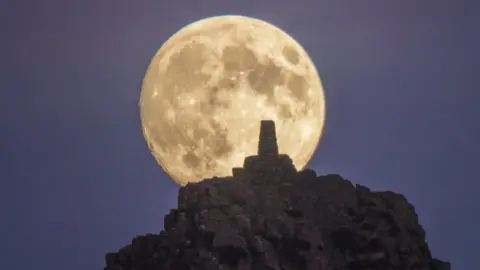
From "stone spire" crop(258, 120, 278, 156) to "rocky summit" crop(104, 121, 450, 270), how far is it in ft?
0.15

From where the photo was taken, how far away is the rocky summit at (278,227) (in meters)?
32.9

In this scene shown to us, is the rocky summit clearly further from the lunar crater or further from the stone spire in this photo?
the lunar crater

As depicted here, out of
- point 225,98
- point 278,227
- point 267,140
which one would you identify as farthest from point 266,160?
point 225,98

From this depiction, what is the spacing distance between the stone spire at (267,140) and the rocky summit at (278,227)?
4cm

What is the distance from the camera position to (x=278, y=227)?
33344 mm

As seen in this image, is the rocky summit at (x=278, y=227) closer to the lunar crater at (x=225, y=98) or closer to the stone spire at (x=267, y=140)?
the stone spire at (x=267, y=140)

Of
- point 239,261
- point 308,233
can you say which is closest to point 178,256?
point 239,261

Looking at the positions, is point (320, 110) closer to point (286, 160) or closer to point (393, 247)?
point (286, 160)

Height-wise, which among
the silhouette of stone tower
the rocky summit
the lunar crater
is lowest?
the rocky summit

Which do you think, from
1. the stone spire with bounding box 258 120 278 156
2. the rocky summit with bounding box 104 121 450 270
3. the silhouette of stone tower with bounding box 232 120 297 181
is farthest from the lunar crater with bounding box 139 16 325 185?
the rocky summit with bounding box 104 121 450 270

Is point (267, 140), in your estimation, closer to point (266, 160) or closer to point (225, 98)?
point (266, 160)

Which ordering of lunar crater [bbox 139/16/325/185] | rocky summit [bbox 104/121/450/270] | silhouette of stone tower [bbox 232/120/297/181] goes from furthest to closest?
1. lunar crater [bbox 139/16/325/185]
2. silhouette of stone tower [bbox 232/120/297/181]
3. rocky summit [bbox 104/121/450/270]

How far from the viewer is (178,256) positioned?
111ft

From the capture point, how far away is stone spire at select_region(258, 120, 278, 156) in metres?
36.3
